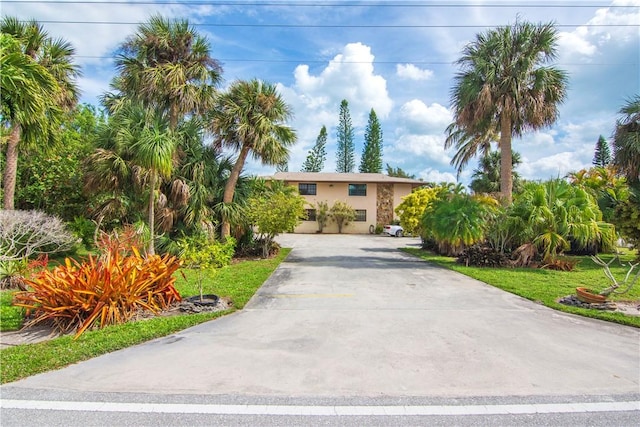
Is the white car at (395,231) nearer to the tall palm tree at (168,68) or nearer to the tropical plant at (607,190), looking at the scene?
the tropical plant at (607,190)

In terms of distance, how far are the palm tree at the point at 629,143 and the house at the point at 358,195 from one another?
2046cm

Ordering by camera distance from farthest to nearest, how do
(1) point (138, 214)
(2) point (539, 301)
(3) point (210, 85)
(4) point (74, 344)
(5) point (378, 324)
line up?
(3) point (210, 85)
(1) point (138, 214)
(2) point (539, 301)
(5) point (378, 324)
(4) point (74, 344)

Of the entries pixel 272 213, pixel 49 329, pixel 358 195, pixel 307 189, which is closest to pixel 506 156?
pixel 272 213

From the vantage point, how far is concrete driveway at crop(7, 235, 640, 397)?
11.8 ft

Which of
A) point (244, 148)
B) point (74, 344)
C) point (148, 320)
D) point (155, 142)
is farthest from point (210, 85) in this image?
point (74, 344)

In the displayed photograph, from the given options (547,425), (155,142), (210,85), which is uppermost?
(210,85)

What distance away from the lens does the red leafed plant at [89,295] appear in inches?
211

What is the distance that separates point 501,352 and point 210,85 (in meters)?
12.8

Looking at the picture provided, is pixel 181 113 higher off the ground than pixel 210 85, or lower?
lower

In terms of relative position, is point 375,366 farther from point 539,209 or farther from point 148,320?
point 539,209

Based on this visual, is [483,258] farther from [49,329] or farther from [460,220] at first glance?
[49,329]

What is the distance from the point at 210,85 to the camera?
13.5 metres

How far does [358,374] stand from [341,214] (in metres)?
28.5

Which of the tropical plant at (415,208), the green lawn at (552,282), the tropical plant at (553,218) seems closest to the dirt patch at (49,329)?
the green lawn at (552,282)
